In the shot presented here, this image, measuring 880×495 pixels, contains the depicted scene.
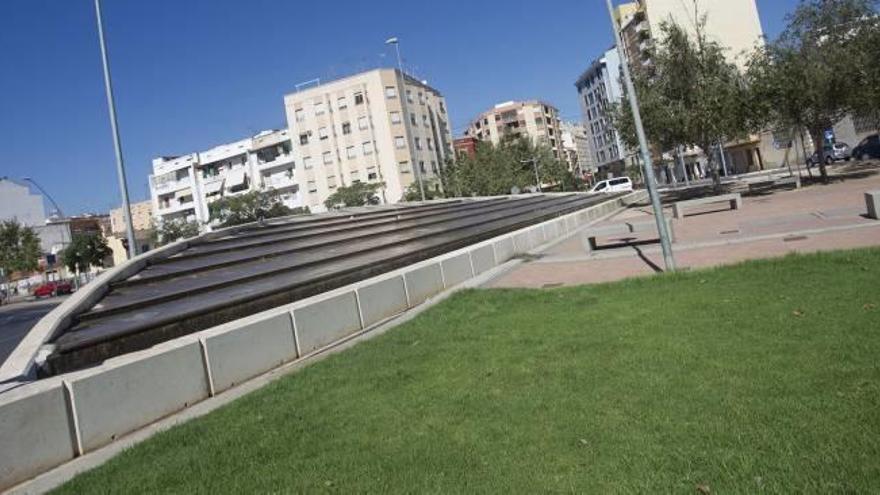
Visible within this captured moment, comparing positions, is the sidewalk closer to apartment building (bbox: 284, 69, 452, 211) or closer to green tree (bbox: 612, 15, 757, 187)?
green tree (bbox: 612, 15, 757, 187)

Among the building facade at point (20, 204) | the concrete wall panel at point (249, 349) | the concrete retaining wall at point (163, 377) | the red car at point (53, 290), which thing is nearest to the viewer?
the concrete retaining wall at point (163, 377)

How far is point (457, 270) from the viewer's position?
12641mm

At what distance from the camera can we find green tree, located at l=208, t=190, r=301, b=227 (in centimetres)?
5853

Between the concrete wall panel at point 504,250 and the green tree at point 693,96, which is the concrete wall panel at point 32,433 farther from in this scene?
the green tree at point 693,96

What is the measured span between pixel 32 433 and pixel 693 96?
28103 millimetres

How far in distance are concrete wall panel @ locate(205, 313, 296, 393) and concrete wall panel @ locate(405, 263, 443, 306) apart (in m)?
3.22

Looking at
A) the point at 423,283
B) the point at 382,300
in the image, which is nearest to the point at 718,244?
the point at 423,283

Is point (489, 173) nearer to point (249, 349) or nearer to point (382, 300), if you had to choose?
point (382, 300)

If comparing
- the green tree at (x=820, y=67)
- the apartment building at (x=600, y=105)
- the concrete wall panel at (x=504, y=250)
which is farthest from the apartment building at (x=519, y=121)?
the concrete wall panel at (x=504, y=250)

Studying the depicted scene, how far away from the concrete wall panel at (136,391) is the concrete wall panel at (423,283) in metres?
4.66

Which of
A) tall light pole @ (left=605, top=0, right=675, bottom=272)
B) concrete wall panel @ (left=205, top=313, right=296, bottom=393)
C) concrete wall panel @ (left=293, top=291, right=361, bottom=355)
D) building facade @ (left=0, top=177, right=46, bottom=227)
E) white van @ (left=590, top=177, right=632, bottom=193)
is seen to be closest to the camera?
concrete wall panel @ (left=205, top=313, right=296, bottom=393)

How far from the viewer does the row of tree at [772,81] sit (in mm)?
27312

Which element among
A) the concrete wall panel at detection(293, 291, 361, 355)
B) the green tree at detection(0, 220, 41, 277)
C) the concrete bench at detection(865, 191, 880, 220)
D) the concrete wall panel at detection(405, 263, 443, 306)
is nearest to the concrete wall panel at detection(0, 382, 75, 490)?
the concrete wall panel at detection(293, 291, 361, 355)

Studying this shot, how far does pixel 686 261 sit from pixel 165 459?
9502 mm
